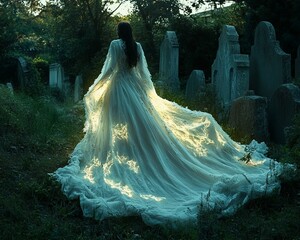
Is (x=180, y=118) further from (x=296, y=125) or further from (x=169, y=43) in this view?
(x=169, y=43)

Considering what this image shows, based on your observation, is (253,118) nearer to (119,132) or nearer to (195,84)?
(119,132)

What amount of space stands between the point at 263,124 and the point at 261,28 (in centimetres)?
357

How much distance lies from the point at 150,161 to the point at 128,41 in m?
1.93

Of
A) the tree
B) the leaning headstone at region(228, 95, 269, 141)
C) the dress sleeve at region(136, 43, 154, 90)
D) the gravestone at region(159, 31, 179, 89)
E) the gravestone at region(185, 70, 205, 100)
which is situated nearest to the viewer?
the dress sleeve at region(136, 43, 154, 90)

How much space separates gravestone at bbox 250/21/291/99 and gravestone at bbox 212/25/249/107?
58cm

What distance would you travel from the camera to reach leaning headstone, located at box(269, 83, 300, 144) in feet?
26.7

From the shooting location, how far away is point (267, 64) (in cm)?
1132

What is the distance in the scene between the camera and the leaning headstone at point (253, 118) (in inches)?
335

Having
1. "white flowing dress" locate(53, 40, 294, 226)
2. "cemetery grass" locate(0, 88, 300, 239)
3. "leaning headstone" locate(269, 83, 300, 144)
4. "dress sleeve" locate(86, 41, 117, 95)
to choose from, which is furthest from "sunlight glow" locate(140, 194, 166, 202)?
"leaning headstone" locate(269, 83, 300, 144)

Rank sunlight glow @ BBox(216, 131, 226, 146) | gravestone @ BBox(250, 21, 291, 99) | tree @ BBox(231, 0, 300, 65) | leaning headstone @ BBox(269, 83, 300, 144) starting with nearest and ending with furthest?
sunlight glow @ BBox(216, 131, 226, 146) < leaning headstone @ BBox(269, 83, 300, 144) < gravestone @ BBox(250, 21, 291, 99) < tree @ BBox(231, 0, 300, 65)

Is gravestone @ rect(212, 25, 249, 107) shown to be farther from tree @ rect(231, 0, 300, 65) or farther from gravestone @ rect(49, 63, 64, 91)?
gravestone @ rect(49, 63, 64, 91)

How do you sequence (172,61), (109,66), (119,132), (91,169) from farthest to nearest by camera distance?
(172,61), (109,66), (119,132), (91,169)

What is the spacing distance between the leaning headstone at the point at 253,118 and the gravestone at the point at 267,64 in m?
2.07

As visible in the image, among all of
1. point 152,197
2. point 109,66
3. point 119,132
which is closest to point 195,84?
point 109,66
